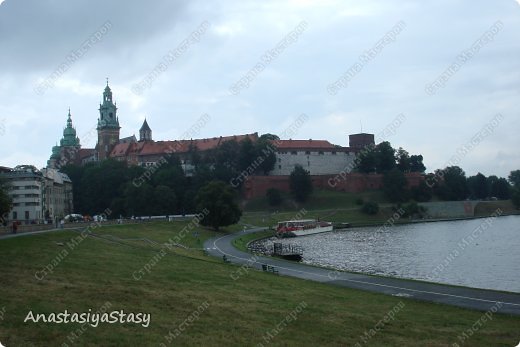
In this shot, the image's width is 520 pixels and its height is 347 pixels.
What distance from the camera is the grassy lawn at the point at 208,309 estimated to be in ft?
51.3

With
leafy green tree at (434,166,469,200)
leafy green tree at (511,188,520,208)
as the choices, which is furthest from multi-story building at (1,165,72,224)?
leafy green tree at (511,188,520,208)

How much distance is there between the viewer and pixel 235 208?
245 feet

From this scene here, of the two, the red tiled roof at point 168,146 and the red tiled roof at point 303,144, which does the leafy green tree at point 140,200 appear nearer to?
the red tiled roof at point 168,146

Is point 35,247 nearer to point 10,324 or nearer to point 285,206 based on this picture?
point 10,324

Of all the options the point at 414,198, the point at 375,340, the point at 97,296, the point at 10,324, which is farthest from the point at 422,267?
the point at 414,198

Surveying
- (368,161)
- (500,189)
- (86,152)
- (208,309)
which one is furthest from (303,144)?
(208,309)

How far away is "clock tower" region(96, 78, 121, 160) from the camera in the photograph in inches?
5906

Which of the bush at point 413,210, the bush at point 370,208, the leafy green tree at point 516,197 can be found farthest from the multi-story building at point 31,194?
the leafy green tree at point 516,197

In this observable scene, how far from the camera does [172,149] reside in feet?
465

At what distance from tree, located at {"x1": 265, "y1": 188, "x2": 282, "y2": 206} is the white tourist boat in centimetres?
2422

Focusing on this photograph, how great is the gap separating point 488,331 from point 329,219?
285ft

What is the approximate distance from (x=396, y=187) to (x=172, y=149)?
57.3 meters

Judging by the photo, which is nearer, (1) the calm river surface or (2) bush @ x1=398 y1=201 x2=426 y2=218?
(1) the calm river surface

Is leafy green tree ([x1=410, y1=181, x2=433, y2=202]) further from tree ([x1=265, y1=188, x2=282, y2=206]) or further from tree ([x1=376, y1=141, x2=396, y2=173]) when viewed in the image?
tree ([x1=265, y1=188, x2=282, y2=206])
